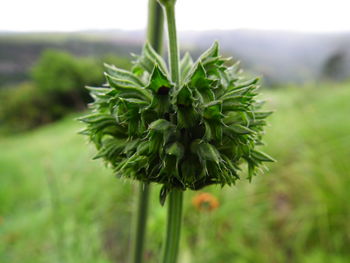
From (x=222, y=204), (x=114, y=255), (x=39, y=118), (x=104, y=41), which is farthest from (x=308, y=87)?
(x=39, y=118)

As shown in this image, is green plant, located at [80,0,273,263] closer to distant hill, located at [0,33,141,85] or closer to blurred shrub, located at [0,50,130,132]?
distant hill, located at [0,33,141,85]

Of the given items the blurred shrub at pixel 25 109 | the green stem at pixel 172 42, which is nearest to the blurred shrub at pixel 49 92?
the blurred shrub at pixel 25 109

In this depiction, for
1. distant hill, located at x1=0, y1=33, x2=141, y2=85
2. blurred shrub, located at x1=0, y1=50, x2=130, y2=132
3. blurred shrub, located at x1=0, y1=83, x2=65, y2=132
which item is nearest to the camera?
distant hill, located at x1=0, y1=33, x2=141, y2=85

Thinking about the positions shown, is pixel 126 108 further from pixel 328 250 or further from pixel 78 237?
pixel 328 250

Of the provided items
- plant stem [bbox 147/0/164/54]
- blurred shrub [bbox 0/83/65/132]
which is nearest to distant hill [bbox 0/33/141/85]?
blurred shrub [bbox 0/83/65/132]

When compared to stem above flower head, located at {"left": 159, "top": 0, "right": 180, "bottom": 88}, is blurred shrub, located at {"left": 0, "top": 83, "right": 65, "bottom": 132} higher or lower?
lower

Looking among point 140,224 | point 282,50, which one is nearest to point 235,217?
point 140,224

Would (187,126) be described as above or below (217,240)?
above

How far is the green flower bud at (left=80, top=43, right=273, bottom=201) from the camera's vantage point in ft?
2.54

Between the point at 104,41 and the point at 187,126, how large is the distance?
59.7ft

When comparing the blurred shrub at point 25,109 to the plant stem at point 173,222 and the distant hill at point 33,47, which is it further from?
the plant stem at point 173,222

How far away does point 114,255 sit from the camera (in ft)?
10.3

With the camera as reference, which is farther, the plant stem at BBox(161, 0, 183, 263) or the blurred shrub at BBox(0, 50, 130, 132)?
the blurred shrub at BBox(0, 50, 130, 132)

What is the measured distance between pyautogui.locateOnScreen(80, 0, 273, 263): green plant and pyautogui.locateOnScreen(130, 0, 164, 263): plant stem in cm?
5
